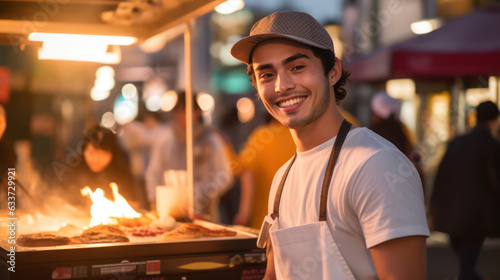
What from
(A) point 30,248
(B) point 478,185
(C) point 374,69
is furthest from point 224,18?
(A) point 30,248

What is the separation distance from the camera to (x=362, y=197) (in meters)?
1.94

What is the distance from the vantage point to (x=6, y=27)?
412cm

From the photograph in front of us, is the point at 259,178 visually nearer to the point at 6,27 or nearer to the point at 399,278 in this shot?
the point at 6,27

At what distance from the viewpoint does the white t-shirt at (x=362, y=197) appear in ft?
6.15

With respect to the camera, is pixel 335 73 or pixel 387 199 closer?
pixel 387 199

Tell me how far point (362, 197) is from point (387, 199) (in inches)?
3.2

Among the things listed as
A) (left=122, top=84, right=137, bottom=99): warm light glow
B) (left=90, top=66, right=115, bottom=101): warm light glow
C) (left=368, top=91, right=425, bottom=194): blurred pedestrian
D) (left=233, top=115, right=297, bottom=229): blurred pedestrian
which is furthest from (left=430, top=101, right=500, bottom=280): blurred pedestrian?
(left=122, top=84, right=137, bottom=99): warm light glow

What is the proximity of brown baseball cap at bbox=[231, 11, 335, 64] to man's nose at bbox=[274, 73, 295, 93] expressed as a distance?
130 millimetres

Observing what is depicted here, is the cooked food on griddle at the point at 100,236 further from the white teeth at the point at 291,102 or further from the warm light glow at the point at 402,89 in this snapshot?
the warm light glow at the point at 402,89

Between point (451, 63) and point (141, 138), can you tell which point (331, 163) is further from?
point (141, 138)

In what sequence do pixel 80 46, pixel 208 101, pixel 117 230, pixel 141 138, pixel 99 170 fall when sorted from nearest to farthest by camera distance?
pixel 117 230 < pixel 80 46 < pixel 99 170 < pixel 141 138 < pixel 208 101

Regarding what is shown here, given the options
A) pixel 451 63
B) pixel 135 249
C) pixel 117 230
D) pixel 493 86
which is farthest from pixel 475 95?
pixel 135 249

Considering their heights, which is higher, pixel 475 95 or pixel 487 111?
pixel 475 95

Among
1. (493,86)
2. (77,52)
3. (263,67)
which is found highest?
(493,86)
